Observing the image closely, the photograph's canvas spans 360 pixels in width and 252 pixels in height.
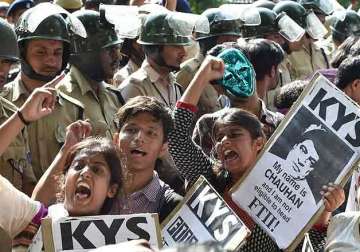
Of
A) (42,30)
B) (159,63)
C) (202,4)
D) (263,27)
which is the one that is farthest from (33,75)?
(202,4)

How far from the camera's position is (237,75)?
5.49 metres

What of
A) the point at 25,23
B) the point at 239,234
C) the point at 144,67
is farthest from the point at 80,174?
the point at 144,67

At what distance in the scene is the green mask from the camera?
17.9ft

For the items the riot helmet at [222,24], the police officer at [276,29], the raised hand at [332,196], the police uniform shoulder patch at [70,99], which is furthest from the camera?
the police officer at [276,29]

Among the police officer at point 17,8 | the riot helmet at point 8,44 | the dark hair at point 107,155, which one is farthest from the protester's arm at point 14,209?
the police officer at point 17,8

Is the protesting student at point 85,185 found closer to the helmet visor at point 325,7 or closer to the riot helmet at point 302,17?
the riot helmet at point 302,17

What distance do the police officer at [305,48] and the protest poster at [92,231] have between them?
15.9ft

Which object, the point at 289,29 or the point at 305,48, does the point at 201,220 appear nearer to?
the point at 289,29

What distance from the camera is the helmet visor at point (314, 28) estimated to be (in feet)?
29.9

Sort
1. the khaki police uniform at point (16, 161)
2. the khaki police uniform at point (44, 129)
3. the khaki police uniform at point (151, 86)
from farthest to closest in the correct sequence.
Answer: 1. the khaki police uniform at point (151, 86)
2. the khaki police uniform at point (44, 129)
3. the khaki police uniform at point (16, 161)

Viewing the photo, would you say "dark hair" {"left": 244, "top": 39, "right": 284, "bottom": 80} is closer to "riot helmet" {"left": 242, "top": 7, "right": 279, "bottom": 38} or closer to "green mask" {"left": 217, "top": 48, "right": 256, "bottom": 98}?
"green mask" {"left": 217, "top": 48, "right": 256, "bottom": 98}

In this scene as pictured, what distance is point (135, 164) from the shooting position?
4.77 metres

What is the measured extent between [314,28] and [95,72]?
3478 mm

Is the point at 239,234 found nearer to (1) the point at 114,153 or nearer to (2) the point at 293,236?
(2) the point at 293,236
